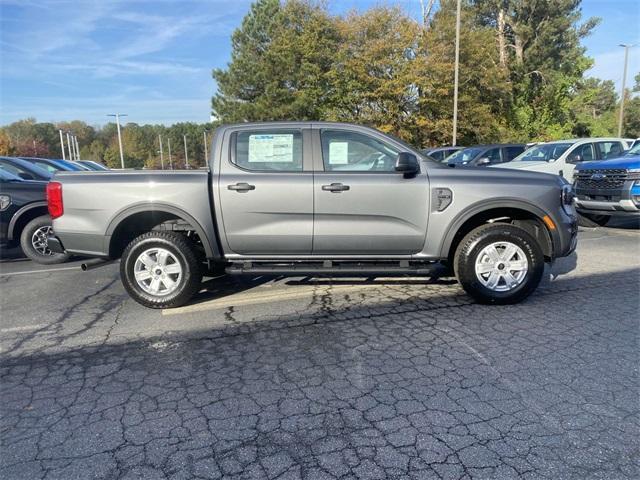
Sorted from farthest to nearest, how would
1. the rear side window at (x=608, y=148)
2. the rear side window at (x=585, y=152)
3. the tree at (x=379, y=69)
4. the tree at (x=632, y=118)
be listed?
the tree at (x=632, y=118), the tree at (x=379, y=69), the rear side window at (x=608, y=148), the rear side window at (x=585, y=152)

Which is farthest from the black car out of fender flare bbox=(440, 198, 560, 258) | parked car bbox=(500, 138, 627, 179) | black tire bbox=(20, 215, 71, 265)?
parked car bbox=(500, 138, 627, 179)

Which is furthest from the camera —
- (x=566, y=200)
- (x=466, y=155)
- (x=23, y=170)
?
(x=466, y=155)

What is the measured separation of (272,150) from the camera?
15.4ft

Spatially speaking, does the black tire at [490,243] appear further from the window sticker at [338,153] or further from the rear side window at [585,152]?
the rear side window at [585,152]

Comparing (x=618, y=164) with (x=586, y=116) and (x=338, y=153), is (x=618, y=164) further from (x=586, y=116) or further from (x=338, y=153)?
(x=586, y=116)

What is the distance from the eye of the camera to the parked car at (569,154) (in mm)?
10930

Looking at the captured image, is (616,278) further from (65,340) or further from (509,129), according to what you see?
(509,129)

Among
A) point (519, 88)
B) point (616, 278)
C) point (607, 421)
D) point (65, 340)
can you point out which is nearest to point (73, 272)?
point (65, 340)

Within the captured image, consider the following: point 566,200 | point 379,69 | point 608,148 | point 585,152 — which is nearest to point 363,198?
point 566,200

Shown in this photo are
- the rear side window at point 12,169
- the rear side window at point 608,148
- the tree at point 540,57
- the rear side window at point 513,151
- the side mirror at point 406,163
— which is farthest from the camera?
the tree at point 540,57

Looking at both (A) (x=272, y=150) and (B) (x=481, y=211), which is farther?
(A) (x=272, y=150)

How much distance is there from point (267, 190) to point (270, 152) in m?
0.43

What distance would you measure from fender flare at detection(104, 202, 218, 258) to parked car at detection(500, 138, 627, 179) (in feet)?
28.6

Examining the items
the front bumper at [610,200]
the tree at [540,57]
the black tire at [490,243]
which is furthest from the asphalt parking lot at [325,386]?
the tree at [540,57]
